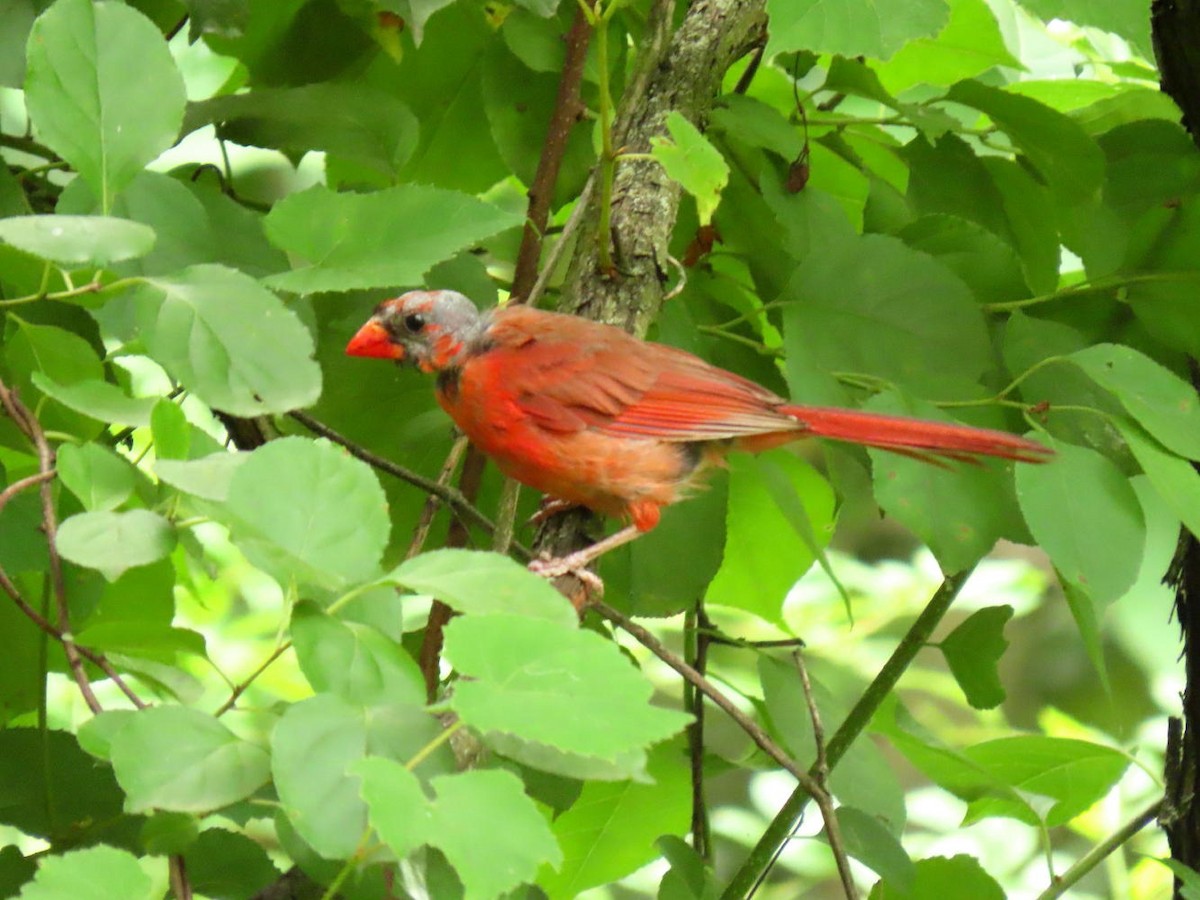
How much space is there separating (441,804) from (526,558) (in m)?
1.21

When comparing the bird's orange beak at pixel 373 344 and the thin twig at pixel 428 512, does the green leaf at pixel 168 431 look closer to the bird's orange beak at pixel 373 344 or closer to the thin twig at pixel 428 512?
the thin twig at pixel 428 512

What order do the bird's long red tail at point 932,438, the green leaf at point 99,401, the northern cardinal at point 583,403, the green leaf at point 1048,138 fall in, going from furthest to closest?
1. the northern cardinal at point 583,403
2. the green leaf at point 1048,138
3. the bird's long red tail at point 932,438
4. the green leaf at point 99,401

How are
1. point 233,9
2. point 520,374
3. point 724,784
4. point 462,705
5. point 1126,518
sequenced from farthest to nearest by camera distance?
point 724,784 < point 520,374 < point 233,9 < point 1126,518 < point 462,705

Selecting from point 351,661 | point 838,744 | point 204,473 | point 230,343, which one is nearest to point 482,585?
point 351,661

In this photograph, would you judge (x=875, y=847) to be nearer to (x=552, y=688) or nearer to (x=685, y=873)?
(x=685, y=873)

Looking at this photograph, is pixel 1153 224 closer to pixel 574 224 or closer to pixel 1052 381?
pixel 1052 381

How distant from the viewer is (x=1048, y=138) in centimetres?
196

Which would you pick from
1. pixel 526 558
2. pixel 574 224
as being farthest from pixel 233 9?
pixel 526 558

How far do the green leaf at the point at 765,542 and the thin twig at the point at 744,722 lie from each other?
50cm

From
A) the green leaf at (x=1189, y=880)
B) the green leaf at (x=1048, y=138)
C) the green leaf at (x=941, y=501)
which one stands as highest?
the green leaf at (x=1048, y=138)

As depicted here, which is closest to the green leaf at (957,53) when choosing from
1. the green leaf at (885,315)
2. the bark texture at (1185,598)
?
the bark texture at (1185,598)

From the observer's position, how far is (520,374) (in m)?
2.38

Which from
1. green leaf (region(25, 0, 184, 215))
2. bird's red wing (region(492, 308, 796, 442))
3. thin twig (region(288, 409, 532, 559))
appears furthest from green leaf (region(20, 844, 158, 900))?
bird's red wing (region(492, 308, 796, 442))

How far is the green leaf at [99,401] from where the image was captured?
1.22 metres
